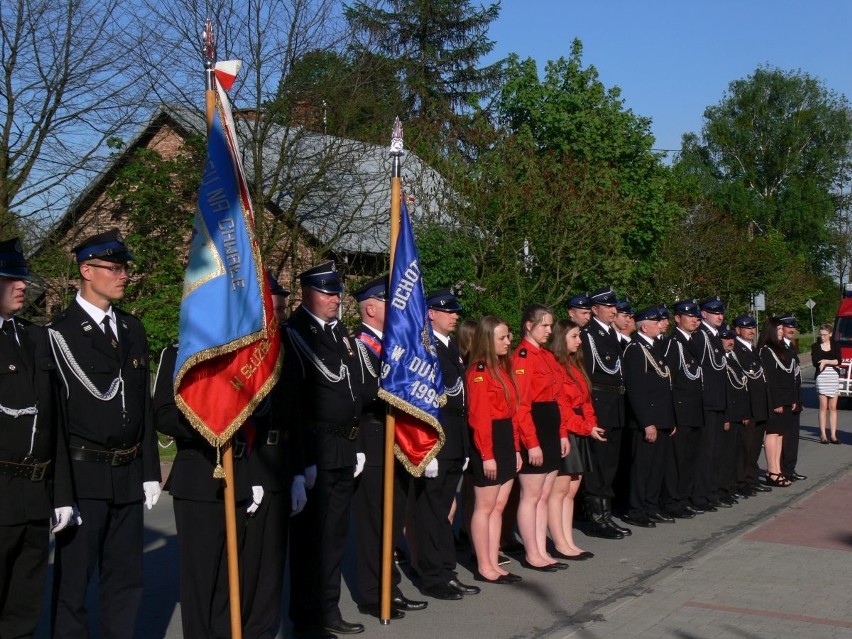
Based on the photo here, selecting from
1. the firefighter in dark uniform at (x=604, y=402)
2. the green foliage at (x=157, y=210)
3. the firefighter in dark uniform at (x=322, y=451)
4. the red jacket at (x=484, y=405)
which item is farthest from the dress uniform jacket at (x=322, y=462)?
the green foliage at (x=157, y=210)

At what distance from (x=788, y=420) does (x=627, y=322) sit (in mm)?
3960

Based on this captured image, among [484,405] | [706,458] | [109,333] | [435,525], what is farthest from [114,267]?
[706,458]

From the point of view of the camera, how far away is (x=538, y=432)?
8.76 m

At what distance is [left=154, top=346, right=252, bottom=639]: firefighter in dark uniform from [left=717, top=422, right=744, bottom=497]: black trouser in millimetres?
7315

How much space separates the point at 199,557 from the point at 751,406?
839cm

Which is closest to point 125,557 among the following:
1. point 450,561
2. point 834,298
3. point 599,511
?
point 450,561

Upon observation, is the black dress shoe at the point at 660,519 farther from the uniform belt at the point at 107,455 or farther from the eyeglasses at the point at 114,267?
the eyeglasses at the point at 114,267

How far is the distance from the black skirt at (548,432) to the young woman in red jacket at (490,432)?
1.74 ft

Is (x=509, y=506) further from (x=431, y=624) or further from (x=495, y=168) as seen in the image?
(x=495, y=168)

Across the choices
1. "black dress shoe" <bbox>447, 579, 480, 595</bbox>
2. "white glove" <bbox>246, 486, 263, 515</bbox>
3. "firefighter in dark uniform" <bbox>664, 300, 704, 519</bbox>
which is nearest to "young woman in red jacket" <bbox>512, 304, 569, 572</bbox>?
"black dress shoe" <bbox>447, 579, 480, 595</bbox>

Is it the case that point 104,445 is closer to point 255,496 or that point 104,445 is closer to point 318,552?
point 255,496

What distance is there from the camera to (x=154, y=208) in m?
20.5

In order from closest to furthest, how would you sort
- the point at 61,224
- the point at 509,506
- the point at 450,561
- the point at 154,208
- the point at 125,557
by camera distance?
the point at 125,557
the point at 450,561
the point at 509,506
the point at 61,224
the point at 154,208

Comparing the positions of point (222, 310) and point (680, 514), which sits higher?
point (222, 310)
